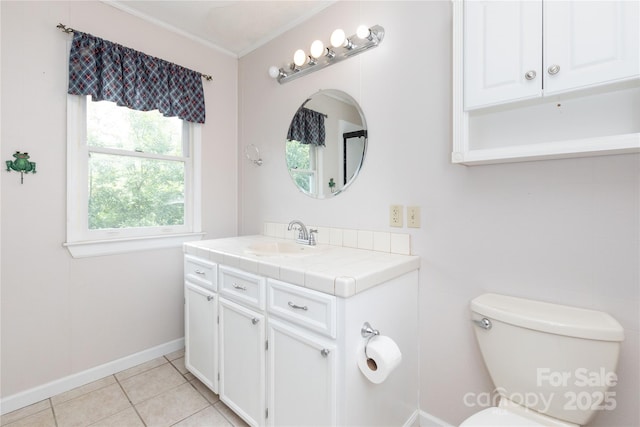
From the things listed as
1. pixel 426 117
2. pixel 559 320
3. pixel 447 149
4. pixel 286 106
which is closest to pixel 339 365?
pixel 559 320

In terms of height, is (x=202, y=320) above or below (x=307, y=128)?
below

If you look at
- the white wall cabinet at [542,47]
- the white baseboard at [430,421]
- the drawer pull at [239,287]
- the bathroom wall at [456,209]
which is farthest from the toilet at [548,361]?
the drawer pull at [239,287]

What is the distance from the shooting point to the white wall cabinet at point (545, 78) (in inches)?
37.1

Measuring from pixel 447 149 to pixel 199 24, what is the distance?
199cm

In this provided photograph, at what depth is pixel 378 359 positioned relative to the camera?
43.9 inches

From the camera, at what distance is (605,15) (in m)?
0.95

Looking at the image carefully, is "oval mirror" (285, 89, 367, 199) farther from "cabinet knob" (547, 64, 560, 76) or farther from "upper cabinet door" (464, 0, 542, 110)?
"cabinet knob" (547, 64, 560, 76)

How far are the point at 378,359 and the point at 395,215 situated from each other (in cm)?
78

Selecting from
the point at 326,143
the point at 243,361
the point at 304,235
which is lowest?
the point at 243,361

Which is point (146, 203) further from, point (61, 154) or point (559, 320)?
point (559, 320)

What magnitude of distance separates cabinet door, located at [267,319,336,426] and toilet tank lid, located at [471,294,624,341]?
0.65m

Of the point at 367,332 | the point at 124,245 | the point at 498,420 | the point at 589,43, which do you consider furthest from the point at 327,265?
the point at 124,245

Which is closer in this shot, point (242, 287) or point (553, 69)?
point (553, 69)

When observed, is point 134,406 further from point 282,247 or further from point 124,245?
point 282,247
